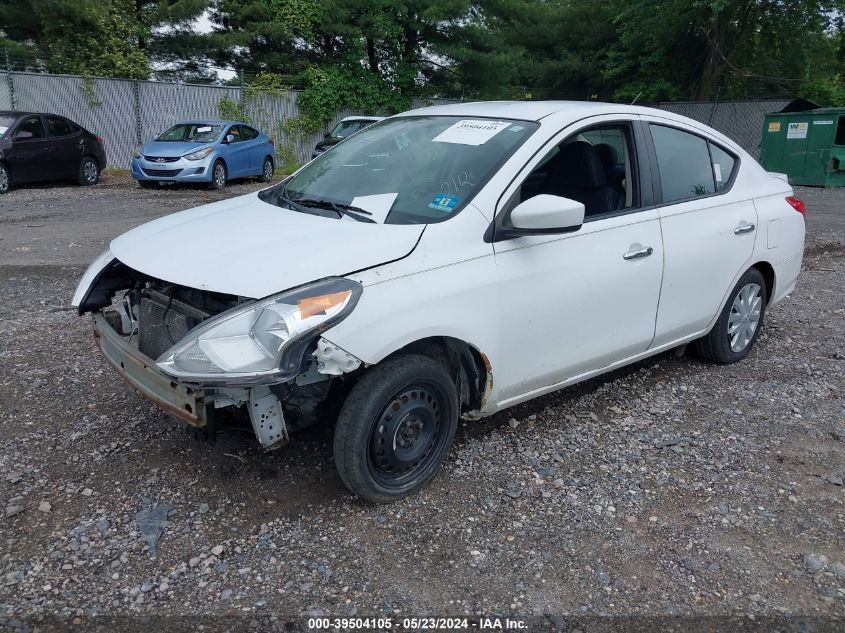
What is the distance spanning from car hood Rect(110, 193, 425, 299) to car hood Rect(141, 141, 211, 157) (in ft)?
39.9

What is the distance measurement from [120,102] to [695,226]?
19086 mm

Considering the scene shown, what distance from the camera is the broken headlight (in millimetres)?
2629

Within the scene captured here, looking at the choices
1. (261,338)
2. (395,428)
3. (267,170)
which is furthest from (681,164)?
(267,170)

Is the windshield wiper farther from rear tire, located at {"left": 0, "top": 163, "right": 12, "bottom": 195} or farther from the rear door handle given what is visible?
rear tire, located at {"left": 0, "top": 163, "right": 12, "bottom": 195}

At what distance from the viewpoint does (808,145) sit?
17.5 metres

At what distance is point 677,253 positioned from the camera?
4039 mm

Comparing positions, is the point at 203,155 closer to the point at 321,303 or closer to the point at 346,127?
the point at 346,127

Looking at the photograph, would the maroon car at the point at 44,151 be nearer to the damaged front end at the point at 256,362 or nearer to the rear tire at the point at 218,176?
the rear tire at the point at 218,176

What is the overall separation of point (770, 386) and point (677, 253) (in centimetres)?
129

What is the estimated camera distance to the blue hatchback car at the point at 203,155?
14648 millimetres

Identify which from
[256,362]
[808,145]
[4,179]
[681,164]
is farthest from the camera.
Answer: [808,145]

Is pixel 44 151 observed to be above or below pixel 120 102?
below

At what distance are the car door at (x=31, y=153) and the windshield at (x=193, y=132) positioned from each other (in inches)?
94.1

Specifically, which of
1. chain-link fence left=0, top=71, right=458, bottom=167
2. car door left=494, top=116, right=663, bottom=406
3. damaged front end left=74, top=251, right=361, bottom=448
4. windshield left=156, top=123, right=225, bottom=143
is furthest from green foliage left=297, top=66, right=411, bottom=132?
damaged front end left=74, top=251, right=361, bottom=448
